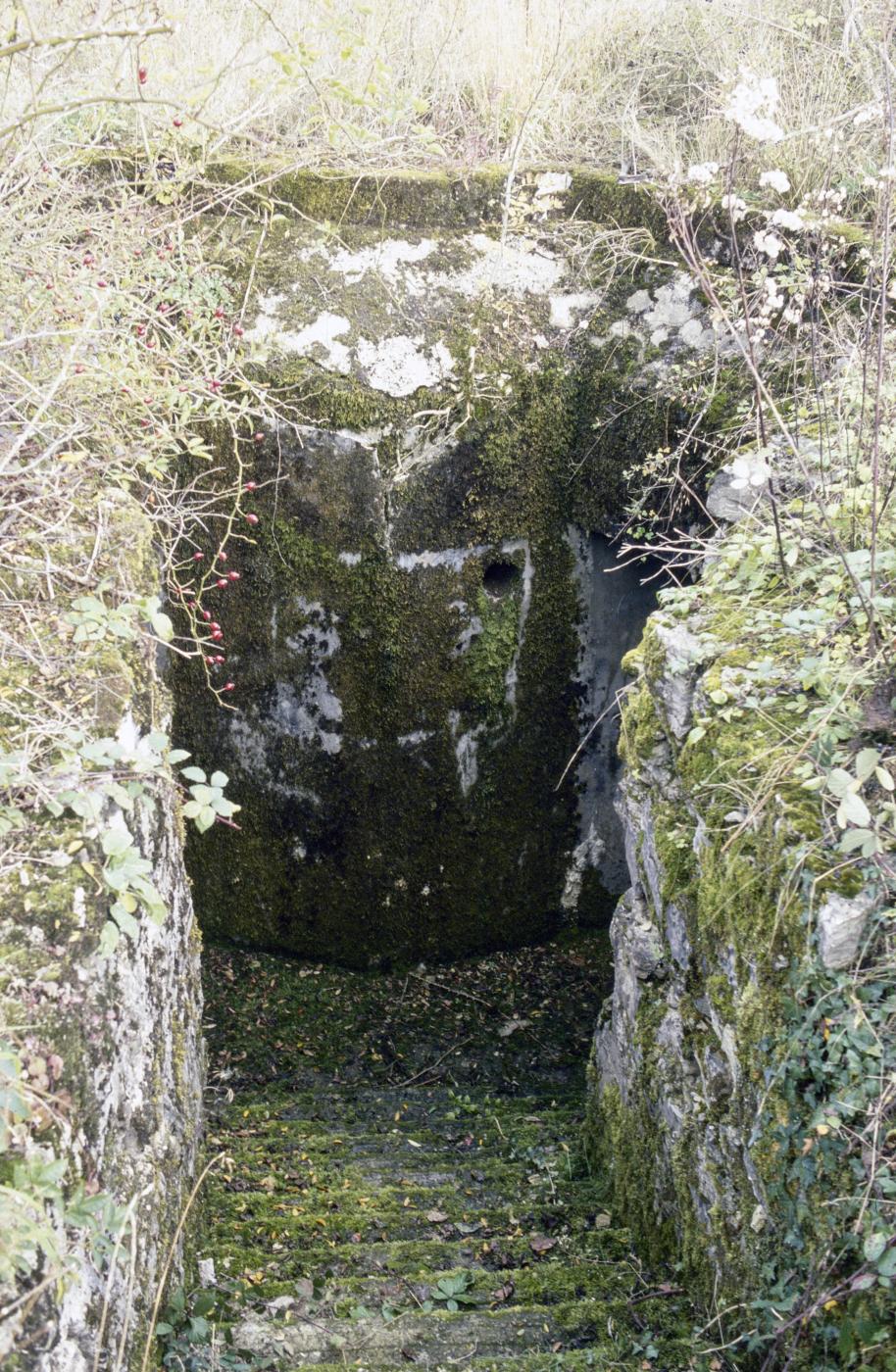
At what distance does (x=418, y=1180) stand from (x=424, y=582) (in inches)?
112

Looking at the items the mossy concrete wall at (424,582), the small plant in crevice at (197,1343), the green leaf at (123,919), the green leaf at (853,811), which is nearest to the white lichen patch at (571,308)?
the mossy concrete wall at (424,582)

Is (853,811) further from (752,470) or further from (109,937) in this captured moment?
(109,937)

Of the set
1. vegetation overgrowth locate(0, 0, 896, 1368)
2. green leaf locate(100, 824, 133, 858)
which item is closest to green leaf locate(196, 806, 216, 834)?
vegetation overgrowth locate(0, 0, 896, 1368)

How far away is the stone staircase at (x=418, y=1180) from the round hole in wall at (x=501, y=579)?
2160 mm

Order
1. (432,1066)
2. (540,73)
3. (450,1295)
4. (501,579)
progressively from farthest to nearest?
(540,73), (501,579), (432,1066), (450,1295)

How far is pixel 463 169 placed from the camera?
5184mm

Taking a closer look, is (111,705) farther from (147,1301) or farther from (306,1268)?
(306,1268)

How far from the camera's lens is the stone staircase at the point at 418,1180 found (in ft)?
9.02

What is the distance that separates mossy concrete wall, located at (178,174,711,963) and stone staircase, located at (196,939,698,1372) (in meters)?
0.37

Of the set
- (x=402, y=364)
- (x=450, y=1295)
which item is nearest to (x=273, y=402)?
(x=402, y=364)

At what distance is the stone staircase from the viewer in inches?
108

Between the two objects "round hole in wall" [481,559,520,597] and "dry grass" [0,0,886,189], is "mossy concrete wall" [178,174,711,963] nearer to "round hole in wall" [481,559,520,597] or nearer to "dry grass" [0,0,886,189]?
"round hole in wall" [481,559,520,597]

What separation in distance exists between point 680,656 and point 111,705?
170 centimetres

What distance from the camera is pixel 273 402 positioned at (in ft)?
15.7
